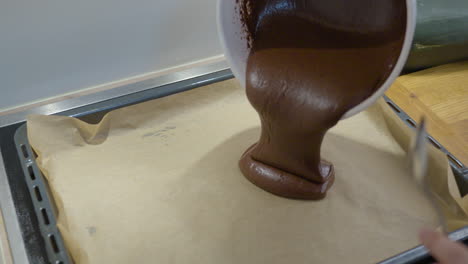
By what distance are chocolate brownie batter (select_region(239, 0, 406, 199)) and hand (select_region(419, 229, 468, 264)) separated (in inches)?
14.7

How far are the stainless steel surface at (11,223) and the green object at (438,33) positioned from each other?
98 centimetres

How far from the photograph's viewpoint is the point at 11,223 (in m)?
0.89

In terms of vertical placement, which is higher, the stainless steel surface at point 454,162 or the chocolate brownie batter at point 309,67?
the chocolate brownie batter at point 309,67

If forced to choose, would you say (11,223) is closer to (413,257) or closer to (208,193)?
(208,193)

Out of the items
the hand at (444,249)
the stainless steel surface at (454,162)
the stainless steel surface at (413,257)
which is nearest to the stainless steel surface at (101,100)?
the stainless steel surface at (454,162)

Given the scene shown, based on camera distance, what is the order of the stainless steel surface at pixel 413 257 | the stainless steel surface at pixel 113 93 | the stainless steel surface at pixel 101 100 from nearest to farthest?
1. the stainless steel surface at pixel 413 257
2. the stainless steel surface at pixel 101 100
3. the stainless steel surface at pixel 113 93

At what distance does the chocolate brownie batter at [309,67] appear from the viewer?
78 cm

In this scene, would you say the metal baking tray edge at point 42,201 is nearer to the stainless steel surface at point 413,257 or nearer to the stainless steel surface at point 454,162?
the stainless steel surface at point 413,257

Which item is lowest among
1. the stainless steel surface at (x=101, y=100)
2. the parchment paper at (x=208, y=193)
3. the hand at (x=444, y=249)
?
the parchment paper at (x=208, y=193)

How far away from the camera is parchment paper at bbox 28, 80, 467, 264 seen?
0.86 metres

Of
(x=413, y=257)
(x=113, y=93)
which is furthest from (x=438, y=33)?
(x=113, y=93)

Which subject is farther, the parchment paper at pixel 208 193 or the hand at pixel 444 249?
the parchment paper at pixel 208 193

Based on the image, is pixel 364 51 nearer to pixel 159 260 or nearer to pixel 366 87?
pixel 366 87

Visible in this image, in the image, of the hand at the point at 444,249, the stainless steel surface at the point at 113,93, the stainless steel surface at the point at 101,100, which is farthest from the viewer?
the stainless steel surface at the point at 113,93
